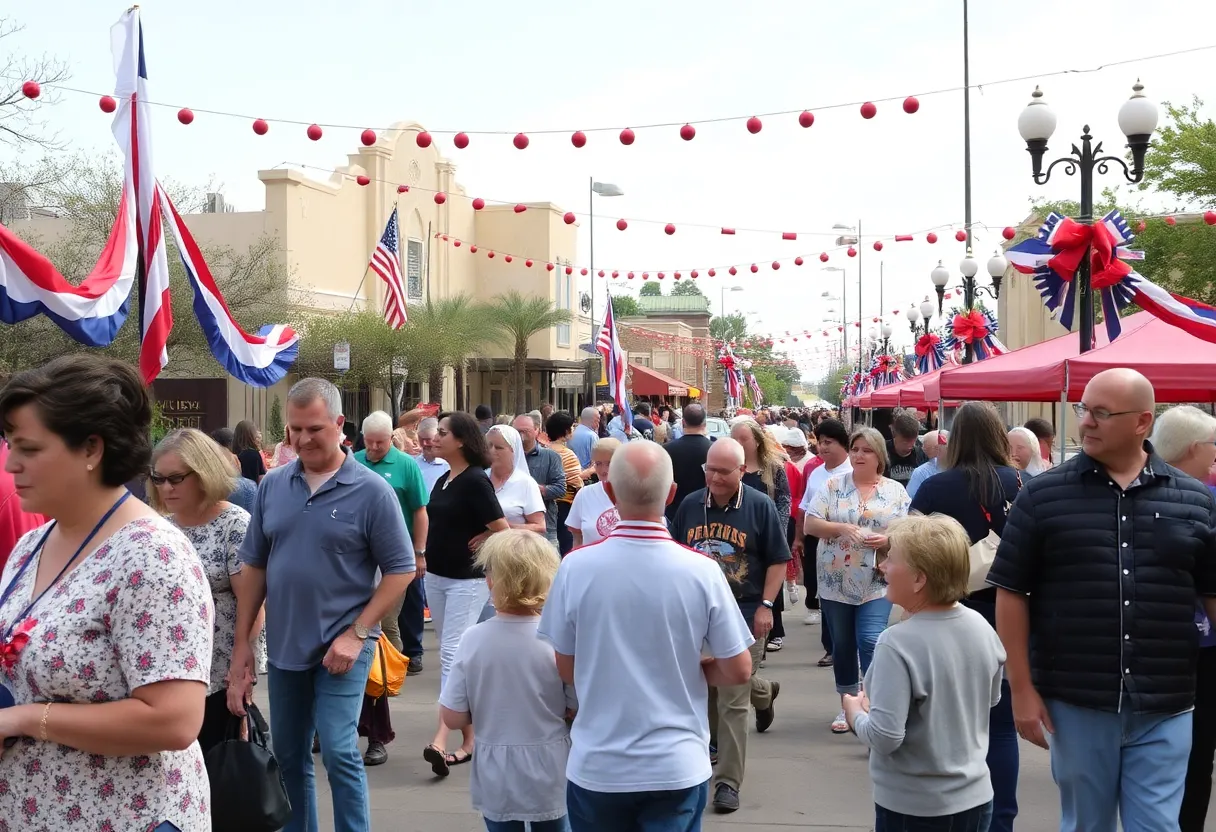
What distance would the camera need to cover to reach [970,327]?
1930cm

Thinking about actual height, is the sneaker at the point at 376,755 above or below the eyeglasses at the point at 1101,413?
below

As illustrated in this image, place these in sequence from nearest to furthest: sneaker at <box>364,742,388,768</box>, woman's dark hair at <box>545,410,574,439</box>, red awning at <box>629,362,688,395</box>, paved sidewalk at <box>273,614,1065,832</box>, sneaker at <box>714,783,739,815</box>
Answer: paved sidewalk at <box>273,614,1065,832</box>
sneaker at <box>714,783,739,815</box>
sneaker at <box>364,742,388,768</box>
woman's dark hair at <box>545,410,574,439</box>
red awning at <box>629,362,688,395</box>

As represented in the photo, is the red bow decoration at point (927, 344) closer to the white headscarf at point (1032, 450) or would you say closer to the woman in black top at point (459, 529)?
the white headscarf at point (1032, 450)

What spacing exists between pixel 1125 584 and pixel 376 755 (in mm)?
4586

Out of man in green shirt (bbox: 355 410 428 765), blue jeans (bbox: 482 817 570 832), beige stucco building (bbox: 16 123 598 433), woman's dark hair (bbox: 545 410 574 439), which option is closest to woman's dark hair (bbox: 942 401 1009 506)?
blue jeans (bbox: 482 817 570 832)

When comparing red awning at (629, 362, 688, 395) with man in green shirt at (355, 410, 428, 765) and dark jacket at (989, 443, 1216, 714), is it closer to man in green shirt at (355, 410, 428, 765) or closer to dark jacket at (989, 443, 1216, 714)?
man in green shirt at (355, 410, 428, 765)

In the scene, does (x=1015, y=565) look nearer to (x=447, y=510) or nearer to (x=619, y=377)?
(x=447, y=510)

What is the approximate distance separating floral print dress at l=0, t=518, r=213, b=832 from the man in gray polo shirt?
219 centimetres

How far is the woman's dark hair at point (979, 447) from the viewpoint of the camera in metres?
5.77

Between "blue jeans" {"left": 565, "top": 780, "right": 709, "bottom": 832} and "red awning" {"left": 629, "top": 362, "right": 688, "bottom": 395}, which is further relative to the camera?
"red awning" {"left": 629, "top": 362, "right": 688, "bottom": 395}

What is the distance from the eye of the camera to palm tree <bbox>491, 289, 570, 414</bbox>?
38.9 metres

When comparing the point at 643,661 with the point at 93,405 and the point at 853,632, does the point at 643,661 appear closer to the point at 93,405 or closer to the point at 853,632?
the point at 93,405

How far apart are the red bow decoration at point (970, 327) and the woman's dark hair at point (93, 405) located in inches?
698

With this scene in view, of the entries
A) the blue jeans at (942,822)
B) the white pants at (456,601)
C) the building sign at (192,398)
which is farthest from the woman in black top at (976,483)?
the building sign at (192,398)
